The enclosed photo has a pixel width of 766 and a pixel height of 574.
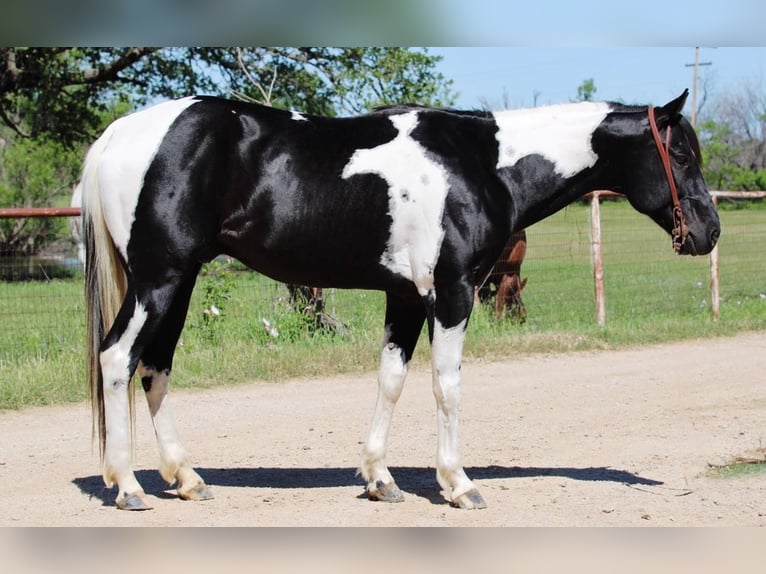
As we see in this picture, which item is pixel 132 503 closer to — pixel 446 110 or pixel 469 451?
pixel 469 451

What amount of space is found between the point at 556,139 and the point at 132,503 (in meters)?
3.01

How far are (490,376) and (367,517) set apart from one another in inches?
172

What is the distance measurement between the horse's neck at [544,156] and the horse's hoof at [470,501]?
149 centimetres

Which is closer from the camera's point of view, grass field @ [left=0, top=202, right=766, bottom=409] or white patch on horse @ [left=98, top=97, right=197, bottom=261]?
white patch on horse @ [left=98, top=97, right=197, bottom=261]

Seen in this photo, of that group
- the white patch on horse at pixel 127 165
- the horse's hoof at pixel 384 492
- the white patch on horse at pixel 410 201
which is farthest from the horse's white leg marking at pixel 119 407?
the white patch on horse at pixel 410 201

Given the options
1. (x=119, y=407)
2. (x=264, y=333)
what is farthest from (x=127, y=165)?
(x=264, y=333)

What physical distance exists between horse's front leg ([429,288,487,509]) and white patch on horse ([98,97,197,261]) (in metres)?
1.68

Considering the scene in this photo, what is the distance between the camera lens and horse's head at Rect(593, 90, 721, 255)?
5027 millimetres

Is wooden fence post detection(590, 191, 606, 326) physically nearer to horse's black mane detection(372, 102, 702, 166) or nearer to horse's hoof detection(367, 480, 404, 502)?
horse's black mane detection(372, 102, 702, 166)

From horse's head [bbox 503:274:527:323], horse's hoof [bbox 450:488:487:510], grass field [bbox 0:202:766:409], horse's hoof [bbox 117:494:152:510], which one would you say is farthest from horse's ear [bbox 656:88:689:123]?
horse's head [bbox 503:274:527:323]

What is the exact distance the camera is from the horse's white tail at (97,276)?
16.3 feet

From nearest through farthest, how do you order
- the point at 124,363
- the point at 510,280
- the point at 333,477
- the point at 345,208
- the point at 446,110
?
the point at 124,363 → the point at 345,208 → the point at 446,110 → the point at 333,477 → the point at 510,280

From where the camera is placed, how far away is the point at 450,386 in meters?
4.94

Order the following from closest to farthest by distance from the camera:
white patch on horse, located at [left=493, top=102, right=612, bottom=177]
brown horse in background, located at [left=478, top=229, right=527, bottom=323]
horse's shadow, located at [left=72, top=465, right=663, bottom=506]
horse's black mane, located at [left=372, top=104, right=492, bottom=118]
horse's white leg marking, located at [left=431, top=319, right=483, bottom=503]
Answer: horse's white leg marking, located at [left=431, top=319, right=483, bottom=503]
white patch on horse, located at [left=493, top=102, right=612, bottom=177]
horse's black mane, located at [left=372, top=104, right=492, bottom=118]
horse's shadow, located at [left=72, top=465, right=663, bottom=506]
brown horse in background, located at [left=478, top=229, right=527, bottom=323]
